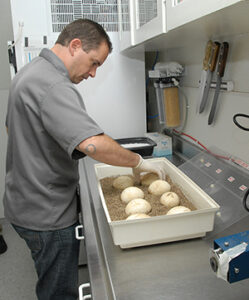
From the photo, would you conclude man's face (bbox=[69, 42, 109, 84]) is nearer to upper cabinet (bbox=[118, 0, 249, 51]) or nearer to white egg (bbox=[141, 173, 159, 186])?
upper cabinet (bbox=[118, 0, 249, 51])

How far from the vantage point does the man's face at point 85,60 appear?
45.1 inches

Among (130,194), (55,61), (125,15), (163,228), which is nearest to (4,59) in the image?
(125,15)

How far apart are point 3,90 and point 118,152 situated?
2.08 metres

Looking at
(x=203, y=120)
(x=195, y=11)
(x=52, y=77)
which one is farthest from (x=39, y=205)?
(x=203, y=120)

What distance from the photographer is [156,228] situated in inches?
34.0

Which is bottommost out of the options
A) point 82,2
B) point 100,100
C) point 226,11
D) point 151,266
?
point 151,266

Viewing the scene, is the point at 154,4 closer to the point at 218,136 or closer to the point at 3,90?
the point at 218,136

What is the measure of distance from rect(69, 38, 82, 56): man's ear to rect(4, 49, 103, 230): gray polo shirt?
0.20 feet

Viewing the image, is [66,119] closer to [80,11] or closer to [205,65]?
[205,65]

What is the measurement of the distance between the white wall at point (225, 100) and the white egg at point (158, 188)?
0.39m

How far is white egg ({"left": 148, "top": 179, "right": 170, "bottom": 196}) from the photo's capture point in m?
1.14

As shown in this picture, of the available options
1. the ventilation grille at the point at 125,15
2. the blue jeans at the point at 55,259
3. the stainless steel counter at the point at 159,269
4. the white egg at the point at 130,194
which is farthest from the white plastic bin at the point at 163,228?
the ventilation grille at the point at 125,15

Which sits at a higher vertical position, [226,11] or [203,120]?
[226,11]

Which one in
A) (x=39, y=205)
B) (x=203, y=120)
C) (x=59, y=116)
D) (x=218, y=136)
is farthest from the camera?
(x=203, y=120)
